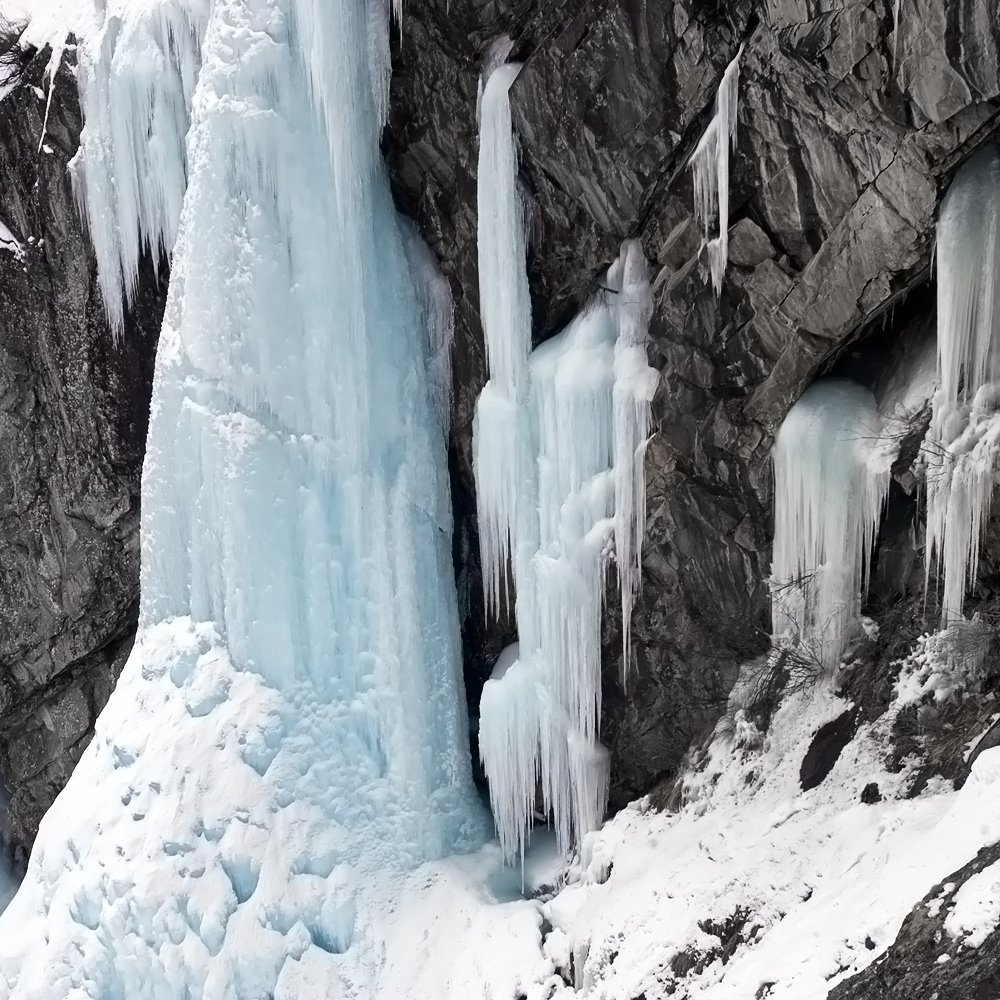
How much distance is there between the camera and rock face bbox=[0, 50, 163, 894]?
12391 mm

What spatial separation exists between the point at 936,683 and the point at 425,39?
664 centimetres

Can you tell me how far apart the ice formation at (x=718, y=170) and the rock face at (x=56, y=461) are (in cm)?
681

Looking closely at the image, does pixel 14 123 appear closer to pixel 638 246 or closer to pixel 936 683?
pixel 638 246

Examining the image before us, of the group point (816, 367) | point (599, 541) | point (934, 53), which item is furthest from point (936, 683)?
point (934, 53)

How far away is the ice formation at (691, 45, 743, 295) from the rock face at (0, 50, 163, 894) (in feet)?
22.3

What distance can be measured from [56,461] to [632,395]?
320 inches

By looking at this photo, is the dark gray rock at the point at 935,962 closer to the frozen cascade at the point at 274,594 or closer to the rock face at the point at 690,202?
the rock face at the point at 690,202

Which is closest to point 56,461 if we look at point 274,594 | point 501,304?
point 274,594

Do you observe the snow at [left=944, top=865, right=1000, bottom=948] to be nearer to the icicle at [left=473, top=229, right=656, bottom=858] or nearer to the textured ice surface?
the textured ice surface

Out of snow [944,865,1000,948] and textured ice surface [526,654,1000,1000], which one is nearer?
snow [944,865,1000,948]

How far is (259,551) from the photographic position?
10.0 meters

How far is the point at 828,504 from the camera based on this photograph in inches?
310

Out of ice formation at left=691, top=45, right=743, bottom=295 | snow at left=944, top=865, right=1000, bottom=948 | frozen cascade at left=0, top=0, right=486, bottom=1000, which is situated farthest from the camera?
frozen cascade at left=0, top=0, right=486, bottom=1000

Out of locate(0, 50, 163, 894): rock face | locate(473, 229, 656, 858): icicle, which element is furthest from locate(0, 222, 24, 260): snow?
locate(473, 229, 656, 858): icicle
